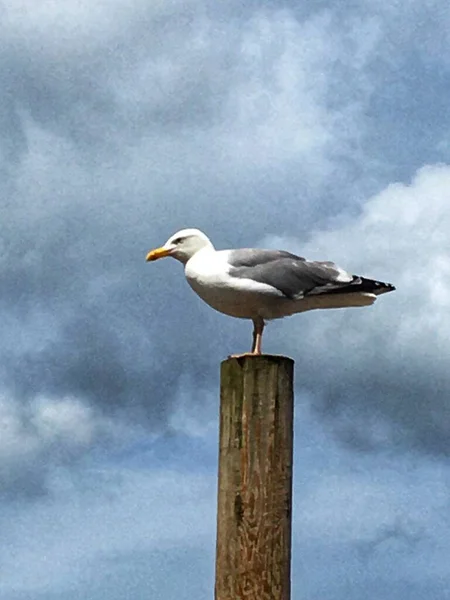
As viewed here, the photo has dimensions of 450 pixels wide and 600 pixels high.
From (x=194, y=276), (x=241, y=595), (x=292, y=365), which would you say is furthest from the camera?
(x=194, y=276)

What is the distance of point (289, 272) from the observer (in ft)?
29.5

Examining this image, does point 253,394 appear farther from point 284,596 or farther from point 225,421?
point 284,596

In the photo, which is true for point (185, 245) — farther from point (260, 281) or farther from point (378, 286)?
point (378, 286)

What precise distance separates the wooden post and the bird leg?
1.67m

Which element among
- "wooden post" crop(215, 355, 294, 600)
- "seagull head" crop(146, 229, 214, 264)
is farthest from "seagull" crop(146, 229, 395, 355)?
"wooden post" crop(215, 355, 294, 600)

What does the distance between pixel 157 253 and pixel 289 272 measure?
1.13 meters

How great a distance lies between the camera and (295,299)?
8.95m

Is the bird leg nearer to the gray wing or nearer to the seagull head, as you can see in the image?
the gray wing

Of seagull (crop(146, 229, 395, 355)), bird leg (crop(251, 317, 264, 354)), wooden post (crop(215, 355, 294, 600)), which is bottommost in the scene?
wooden post (crop(215, 355, 294, 600))

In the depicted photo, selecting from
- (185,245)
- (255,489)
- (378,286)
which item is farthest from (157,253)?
(255,489)

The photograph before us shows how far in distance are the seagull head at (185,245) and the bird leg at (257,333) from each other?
2.74 ft

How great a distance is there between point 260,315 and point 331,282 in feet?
2.65

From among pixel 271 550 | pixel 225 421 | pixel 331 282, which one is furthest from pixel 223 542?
pixel 331 282

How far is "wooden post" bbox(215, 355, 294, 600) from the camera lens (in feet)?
21.5
